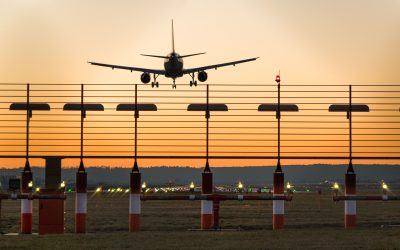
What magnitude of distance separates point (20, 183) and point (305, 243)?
37.1 ft

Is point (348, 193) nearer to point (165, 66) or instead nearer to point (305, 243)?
point (305, 243)

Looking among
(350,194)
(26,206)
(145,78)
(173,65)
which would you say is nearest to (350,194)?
(350,194)

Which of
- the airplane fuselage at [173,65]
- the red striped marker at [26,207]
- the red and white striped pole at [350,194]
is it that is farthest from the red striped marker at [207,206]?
the airplane fuselage at [173,65]

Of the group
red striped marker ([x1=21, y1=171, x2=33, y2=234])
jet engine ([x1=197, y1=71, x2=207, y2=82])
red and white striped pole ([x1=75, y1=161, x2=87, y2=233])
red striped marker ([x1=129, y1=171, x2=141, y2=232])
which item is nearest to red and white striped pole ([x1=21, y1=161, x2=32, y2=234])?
red striped marker ([x1=21, y1=171, x2=33, y2=234])

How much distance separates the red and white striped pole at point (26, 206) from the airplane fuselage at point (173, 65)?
79.2 meters

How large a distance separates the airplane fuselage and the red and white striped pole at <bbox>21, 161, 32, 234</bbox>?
79.2 meters

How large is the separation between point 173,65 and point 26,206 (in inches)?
3138

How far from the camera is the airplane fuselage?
105m

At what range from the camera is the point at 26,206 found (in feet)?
84.9

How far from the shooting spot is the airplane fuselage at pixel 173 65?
10512cm

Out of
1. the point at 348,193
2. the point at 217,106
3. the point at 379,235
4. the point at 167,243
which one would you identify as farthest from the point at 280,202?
the point at 167,243

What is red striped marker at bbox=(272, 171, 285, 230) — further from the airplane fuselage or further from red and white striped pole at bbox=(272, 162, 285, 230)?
the airplane fuselage

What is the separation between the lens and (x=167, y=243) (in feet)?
62.2

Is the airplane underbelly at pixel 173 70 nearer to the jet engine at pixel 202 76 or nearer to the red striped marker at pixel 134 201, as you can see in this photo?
the jet engine at pixel 202 76
